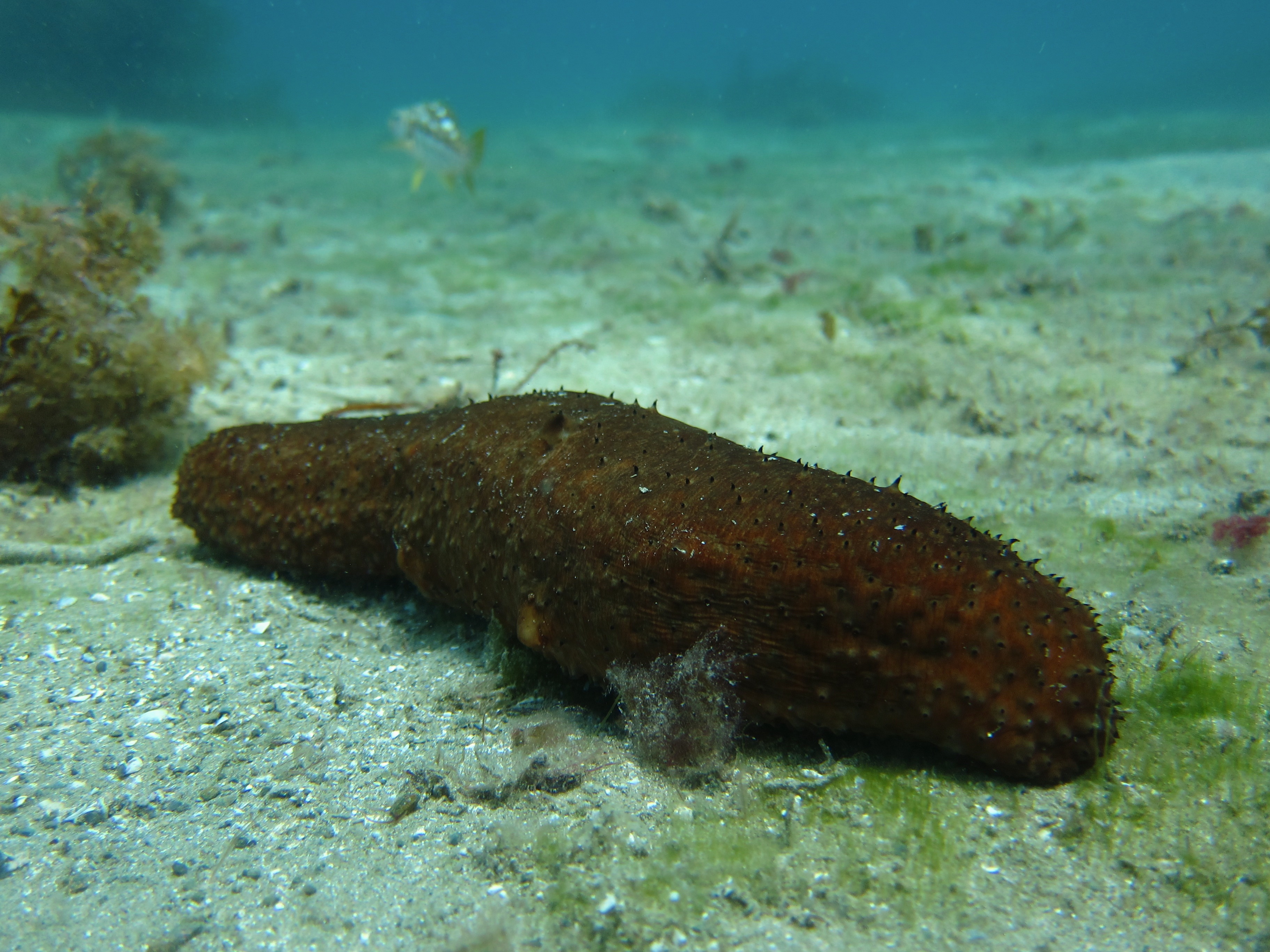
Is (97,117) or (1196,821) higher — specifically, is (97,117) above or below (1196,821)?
above

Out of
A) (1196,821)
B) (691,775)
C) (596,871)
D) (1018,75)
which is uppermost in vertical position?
(1018,75)

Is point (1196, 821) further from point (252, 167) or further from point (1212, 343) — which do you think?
point (252, 167)

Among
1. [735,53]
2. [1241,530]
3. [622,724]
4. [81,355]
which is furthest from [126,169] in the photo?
[735,53]

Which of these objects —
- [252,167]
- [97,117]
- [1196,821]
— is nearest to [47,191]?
[252,167]

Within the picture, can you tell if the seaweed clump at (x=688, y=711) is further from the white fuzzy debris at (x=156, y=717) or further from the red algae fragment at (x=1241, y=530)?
the red algae fragment at (x=1241, y=530)

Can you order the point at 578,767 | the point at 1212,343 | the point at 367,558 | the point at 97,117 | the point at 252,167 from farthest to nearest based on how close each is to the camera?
the point at 97,117 → the point at 252,167 → the point at 1212,343 → the point at 367,558 → the point at 578,767

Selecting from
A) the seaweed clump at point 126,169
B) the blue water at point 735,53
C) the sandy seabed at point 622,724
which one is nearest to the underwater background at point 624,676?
the sandy seabed at point 622,724

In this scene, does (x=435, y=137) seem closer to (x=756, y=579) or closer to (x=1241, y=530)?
(x=756, y=579)
